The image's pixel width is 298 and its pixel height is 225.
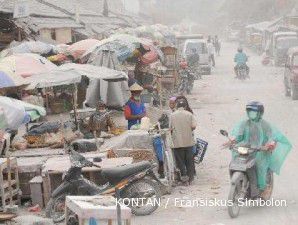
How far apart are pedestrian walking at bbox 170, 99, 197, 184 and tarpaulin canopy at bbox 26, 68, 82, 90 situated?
2.41 metres

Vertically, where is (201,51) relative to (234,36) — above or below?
above

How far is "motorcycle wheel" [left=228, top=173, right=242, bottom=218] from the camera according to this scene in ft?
26.4

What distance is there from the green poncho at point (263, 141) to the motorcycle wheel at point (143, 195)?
4.77ft

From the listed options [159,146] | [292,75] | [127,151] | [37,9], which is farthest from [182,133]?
[37,9]

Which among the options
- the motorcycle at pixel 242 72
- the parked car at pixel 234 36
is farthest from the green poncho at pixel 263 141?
the parked car at pixel 234 36

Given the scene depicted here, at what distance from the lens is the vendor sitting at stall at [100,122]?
11703 mm

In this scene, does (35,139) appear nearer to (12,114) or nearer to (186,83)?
(12,114)

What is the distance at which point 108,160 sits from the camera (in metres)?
9.55

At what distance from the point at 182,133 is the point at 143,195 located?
171 cm

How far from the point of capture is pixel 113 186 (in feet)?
27.7

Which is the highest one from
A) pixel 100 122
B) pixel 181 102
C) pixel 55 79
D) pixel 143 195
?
pixel 55 79

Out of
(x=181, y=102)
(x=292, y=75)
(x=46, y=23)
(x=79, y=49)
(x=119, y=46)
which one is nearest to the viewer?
(x=181, y=102)

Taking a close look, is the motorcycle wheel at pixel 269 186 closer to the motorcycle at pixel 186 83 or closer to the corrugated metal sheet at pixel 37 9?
the motorcycle at pixel 186 83

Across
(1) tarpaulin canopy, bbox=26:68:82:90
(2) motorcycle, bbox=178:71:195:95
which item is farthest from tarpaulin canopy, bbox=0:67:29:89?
(2) motorcycle, bbox=178:71:195:95
